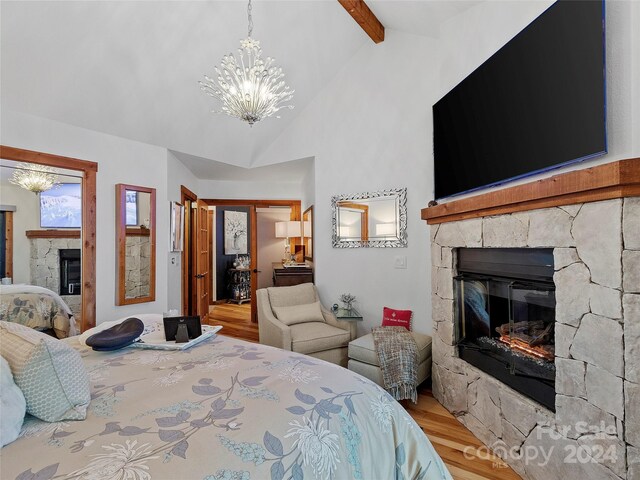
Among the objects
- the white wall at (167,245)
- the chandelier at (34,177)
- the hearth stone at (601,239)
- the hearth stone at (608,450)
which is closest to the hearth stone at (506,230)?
the hearth stone at (601,239)

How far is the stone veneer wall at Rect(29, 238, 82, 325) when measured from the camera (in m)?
2.51

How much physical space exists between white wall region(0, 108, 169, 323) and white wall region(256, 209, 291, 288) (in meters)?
2.86

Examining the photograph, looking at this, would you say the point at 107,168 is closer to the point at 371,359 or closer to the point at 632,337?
the point at 371,359

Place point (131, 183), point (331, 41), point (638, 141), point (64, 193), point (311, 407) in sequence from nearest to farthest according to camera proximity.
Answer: point (311, 407) → point (638, 141) → point (64, 193) → point (131, 183) → point (331, 41)

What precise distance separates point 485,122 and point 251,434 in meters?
2.29

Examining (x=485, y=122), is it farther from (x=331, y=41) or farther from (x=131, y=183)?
(x=131, y=183)

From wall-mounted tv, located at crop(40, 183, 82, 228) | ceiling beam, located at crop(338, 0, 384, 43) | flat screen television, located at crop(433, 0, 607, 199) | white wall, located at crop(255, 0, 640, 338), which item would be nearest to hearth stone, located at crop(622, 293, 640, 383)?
flat screen television, located at crop(433, 0, 607, 199)

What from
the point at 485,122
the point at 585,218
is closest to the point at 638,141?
the point at 585,218

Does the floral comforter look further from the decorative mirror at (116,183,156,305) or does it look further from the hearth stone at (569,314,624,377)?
the decorative mirror at (116,183,156,305)

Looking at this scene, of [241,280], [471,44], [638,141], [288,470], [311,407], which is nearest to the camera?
[288,470]

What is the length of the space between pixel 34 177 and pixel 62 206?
0.92 ft

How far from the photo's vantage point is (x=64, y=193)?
2686 mm

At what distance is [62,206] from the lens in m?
2.67

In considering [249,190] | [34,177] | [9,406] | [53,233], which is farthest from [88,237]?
[249,190]
